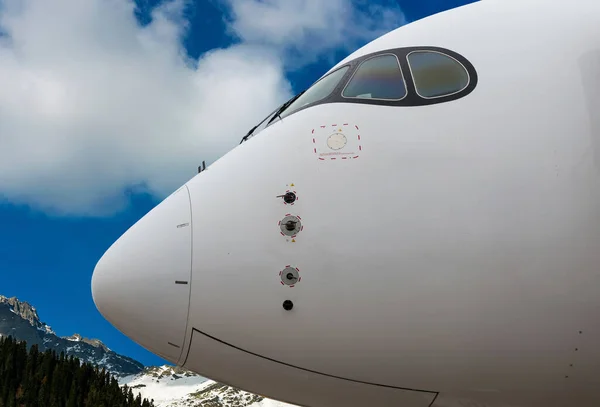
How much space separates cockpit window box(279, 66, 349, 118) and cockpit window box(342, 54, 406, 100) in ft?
0.96

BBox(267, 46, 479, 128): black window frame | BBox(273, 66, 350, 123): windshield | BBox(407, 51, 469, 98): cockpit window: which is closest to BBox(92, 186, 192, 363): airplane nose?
BBox(273, 66, 350, 123): windshield

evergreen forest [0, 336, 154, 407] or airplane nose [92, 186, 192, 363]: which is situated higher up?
airplane nose [92, 186, 192, 363]

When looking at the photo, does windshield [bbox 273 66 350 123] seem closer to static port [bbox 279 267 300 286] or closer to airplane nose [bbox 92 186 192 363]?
airplane nose [bbox 92 186 192 363]

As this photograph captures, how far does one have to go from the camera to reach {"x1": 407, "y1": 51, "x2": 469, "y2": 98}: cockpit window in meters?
7.32

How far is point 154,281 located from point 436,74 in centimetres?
426

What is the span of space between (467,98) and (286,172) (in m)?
2.35

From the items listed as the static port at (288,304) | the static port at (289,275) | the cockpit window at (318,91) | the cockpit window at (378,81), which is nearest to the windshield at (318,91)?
the cockpit window at (318,91)

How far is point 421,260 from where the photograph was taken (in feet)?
21.5

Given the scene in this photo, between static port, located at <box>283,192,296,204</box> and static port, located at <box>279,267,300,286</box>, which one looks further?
static port, located at <box>283,192,296,204</box>

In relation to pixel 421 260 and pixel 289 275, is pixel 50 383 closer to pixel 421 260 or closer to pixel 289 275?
pixel 289 275

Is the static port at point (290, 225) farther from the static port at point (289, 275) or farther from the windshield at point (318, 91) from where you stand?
the windshield at point (318, 91)

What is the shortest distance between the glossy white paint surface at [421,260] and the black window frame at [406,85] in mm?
111

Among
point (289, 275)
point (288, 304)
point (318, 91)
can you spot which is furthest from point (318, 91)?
point (288, 304)

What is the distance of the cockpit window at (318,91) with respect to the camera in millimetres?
8156
